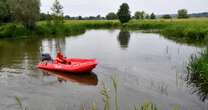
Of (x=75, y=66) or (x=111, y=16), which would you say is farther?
(x=111, y=16)

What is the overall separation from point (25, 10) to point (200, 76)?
109ft

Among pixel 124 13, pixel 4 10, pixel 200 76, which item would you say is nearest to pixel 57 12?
pixel 4 10

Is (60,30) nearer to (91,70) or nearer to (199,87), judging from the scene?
(91,70)

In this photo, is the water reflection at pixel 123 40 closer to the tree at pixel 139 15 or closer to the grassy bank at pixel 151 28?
the grassy bank at pixel 151 28

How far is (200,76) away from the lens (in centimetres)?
1212

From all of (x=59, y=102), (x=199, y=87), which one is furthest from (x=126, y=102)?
(x=199, y=87)

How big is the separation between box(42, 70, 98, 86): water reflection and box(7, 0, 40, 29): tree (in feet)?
88.3

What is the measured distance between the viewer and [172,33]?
39.9 m

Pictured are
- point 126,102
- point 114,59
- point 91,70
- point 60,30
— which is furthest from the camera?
point 60,30

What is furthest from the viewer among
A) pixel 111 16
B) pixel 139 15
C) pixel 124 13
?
pixel 111 16

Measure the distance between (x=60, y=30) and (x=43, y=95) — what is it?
118 ft

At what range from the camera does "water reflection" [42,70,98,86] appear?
47.4ft

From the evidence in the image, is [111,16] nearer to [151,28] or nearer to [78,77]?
[151,28]

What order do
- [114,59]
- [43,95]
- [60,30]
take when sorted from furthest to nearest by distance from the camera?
1. [60,30]
2. [114,59]
3. [43,95]
